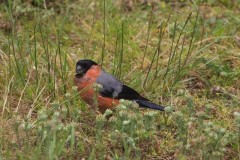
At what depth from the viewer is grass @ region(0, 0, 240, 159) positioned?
3.63 meters

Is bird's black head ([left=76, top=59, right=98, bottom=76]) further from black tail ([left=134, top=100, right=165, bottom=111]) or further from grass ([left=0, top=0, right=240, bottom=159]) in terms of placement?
black tail ([left=134, top=100, right=165, bottom=111])

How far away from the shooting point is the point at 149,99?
492 centimetres

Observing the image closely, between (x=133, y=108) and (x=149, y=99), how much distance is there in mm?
1181

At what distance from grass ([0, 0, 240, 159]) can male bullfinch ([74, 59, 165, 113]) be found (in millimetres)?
110

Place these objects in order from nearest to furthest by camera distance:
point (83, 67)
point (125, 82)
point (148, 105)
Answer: point (148, 105), point (83, 67), point (125, 82)

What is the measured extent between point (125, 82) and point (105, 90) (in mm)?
511

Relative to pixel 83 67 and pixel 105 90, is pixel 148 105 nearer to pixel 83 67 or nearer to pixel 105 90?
pixel 105 90

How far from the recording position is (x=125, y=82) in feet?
16.6

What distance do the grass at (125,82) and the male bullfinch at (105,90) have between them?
110 mm

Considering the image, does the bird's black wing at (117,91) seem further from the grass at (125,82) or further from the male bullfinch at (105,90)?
the grass at (125,82)

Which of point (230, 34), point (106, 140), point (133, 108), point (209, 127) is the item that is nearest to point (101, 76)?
point (106, 140)

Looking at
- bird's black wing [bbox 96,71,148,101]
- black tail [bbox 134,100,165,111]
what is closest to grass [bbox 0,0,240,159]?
black tail [bbox 134,100,165,111]

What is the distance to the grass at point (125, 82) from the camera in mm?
3633

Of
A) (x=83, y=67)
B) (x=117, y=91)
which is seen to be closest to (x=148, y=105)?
(x=117, y=91)
